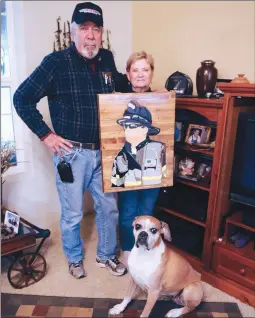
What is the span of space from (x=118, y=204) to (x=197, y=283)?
27.7 inches

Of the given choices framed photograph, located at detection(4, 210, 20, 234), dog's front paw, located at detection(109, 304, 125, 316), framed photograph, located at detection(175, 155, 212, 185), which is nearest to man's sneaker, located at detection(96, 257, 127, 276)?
dog's front paw, located at detection(109, 304, 125, 316)

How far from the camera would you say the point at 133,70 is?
1.65 meters

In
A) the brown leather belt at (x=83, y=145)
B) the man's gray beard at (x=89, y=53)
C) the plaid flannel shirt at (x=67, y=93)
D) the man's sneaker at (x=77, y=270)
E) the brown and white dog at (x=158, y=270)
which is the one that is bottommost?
the man's sneaker at (x=77, y=270)

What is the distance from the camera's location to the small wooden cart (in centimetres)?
183

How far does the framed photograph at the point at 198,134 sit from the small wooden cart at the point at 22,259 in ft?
3.69

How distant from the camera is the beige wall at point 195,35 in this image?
2.12 meters

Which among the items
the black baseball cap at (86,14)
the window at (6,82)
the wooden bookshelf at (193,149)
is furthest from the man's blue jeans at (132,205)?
the black baseball cap at (86,14)

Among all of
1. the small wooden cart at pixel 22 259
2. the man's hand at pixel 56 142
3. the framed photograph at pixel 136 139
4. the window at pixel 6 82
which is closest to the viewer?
the framed photograph at pixel 136 139

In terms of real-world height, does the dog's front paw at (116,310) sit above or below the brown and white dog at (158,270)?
below

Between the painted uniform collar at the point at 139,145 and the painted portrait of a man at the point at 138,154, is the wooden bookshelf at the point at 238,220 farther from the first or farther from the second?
the painted uniform collar at the point at 139,145

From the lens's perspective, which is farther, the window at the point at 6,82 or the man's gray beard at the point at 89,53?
the window at the point at 6,82

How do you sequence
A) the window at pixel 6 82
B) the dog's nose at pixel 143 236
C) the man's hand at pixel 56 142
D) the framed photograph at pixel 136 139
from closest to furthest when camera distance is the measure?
the dog's nose at pixel 143 236, the framed photograph at pixel 136 139, the man's hand at pixel 56 142, the window at pixel 6 82

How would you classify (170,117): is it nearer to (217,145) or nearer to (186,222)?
(217,145)

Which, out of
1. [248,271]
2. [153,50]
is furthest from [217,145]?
[153,50]
